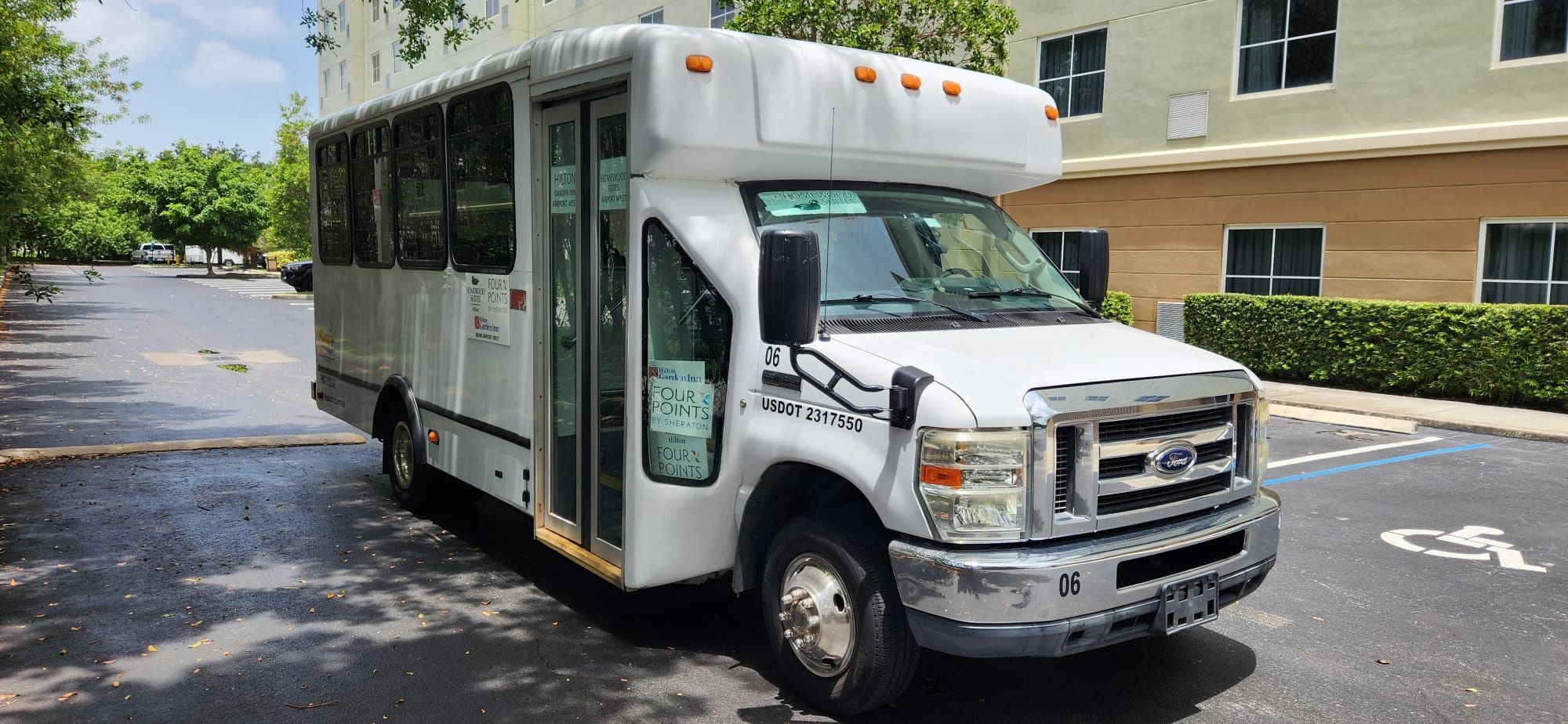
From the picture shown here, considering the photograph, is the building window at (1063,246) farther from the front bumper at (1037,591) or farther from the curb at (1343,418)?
the front bumper at (1037,591)

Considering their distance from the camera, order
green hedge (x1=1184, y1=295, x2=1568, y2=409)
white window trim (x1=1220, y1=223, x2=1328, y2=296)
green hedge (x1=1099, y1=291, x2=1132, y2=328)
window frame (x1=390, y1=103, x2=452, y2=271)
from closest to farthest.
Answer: window frame (x1=390, y1=103, x2=452, y2=271) → green hedge (x1=1184, y1=295, x2=1568, y2=409) → white window trim (x1=1220, y1=223, x2=1328, y2=296) → green hedge (x1=1099, y1=291, x2=1132, y2=328)

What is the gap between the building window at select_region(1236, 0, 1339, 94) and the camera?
616 inches

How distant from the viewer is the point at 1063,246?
19734 mm

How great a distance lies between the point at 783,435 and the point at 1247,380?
1.85 metres

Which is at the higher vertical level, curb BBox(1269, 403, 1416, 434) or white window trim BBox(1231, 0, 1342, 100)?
white window trim BBox(1231, 0, 1342, 100)

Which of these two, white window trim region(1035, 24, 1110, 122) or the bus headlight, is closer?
the bus headlight

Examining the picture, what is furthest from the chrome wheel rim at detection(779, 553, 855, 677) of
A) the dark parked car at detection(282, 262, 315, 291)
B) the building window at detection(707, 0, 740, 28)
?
the dark parked car at detection(282, 262, 315, 291)

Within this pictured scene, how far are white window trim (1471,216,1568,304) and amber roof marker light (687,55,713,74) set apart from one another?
1311cm

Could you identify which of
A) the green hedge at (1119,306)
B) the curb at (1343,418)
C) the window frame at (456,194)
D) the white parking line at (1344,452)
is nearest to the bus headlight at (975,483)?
the window frame at (456,194)

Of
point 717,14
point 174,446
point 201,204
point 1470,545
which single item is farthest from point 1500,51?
point 201,204

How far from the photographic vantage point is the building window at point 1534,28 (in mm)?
13266

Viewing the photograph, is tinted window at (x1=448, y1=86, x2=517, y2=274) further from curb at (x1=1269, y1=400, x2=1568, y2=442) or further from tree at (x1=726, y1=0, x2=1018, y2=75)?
tree at (x1=726, y1=0, x2=1018, y2=75)

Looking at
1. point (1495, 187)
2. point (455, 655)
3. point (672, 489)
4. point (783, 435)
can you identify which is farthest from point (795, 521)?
point (1495, 187)

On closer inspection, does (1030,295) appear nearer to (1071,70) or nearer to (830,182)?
(830,182)
